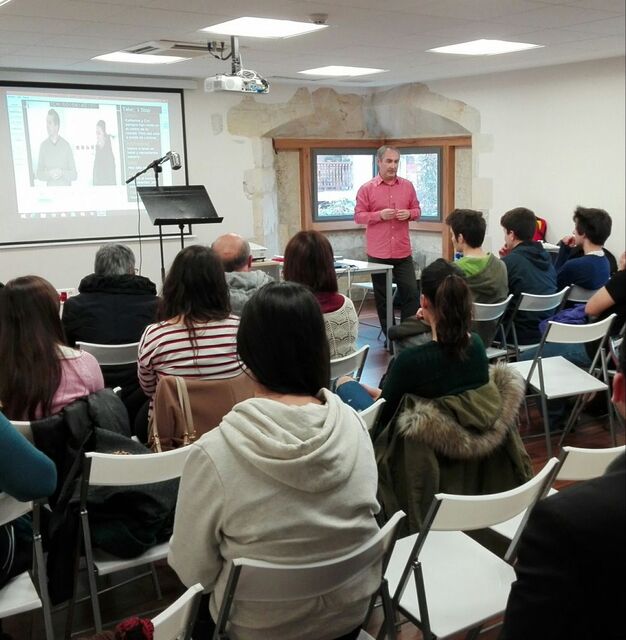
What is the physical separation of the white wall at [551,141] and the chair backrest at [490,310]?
2.57 meters

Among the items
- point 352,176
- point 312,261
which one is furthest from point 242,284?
point 352,176

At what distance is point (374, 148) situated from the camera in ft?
27.8

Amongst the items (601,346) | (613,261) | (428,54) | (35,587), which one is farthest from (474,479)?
(428,54)

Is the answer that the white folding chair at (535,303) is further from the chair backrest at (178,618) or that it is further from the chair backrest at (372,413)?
the chair backrest at (178,618)

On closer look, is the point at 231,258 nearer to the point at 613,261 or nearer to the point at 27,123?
the point at 613,261

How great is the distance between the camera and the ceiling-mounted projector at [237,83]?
4.47 m

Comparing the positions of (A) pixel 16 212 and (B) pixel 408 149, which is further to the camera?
(B) pixel 408 149

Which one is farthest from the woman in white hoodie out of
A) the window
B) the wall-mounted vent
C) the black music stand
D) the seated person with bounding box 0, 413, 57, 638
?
the window

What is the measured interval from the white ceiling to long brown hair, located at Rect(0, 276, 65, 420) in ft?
6.57

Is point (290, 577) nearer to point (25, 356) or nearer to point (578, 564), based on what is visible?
point (578, 564)

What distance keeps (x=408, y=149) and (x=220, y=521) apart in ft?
23.6

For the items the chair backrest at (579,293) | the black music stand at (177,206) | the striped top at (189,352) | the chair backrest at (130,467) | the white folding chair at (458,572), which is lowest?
the white folding chair at (458,572)

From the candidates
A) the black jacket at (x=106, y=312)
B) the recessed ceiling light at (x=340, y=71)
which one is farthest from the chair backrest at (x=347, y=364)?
the recessed ceiling light at (x=340, y=71)

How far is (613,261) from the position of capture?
16.8 feet
